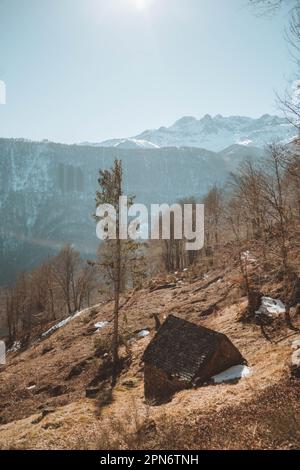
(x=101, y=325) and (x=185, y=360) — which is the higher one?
(x=185, y=360)

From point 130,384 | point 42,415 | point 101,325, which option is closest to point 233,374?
point 130,384

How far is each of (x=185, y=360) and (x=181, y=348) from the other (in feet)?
2.70

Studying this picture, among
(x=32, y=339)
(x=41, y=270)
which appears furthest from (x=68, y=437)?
(x=41, y=270)

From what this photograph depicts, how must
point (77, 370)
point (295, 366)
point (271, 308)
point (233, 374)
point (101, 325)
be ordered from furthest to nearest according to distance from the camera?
point (101, 325) → point (77, 370) → point (271, 308) → point (233, 374) → point (295, 366)

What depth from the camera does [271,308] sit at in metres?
20.8

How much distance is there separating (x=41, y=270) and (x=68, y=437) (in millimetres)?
48452

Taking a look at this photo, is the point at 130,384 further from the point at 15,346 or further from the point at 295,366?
the point at 15,346

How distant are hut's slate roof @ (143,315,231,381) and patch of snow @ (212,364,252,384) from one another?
0.89 m

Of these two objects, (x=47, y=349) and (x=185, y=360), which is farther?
(x=47, y=349)

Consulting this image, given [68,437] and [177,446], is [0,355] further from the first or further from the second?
[177,446]

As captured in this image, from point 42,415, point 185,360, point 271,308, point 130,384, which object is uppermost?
point 271,308

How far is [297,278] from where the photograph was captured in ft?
69.1

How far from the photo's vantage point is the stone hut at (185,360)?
53.2 ft

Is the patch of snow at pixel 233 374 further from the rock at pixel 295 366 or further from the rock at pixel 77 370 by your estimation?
the rock at pixel 77 370
